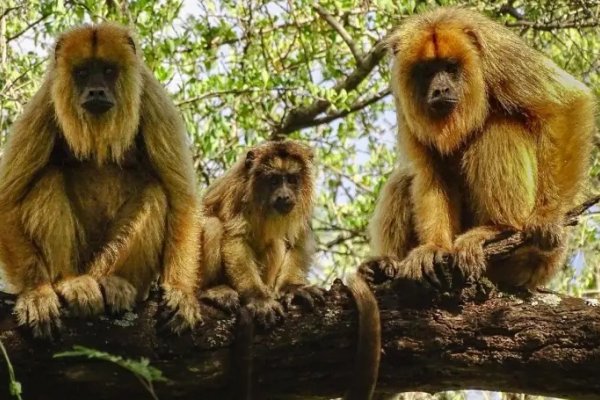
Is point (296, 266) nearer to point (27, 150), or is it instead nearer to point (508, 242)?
point (508, 242)

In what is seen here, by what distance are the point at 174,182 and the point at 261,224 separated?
46.6 inches

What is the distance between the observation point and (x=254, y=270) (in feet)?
24.4

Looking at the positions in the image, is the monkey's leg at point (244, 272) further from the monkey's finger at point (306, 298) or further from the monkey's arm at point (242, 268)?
the monkey's finger at point (306, 298)

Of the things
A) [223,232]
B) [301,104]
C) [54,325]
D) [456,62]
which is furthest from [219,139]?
[54,325]

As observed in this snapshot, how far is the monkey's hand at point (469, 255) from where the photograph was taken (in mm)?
6406

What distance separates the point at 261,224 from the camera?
788 centimetres

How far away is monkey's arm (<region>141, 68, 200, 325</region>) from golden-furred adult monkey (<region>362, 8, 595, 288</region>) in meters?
1.29

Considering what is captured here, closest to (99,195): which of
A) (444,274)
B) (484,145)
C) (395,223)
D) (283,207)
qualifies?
(283,207)

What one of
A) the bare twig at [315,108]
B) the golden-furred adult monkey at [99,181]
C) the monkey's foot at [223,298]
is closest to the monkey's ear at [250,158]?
the golden-furred adult monkey at [99,181]

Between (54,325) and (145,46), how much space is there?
5.57 meters

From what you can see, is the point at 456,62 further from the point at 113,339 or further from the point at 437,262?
the point at 113,339

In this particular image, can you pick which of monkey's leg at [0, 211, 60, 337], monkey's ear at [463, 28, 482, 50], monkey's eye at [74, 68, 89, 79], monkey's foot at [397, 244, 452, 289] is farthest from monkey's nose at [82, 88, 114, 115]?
monkey's ear at [463, 28, 482, 50]

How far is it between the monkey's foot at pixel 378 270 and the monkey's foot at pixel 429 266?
0.12 meters

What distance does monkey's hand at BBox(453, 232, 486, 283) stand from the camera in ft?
21.0
